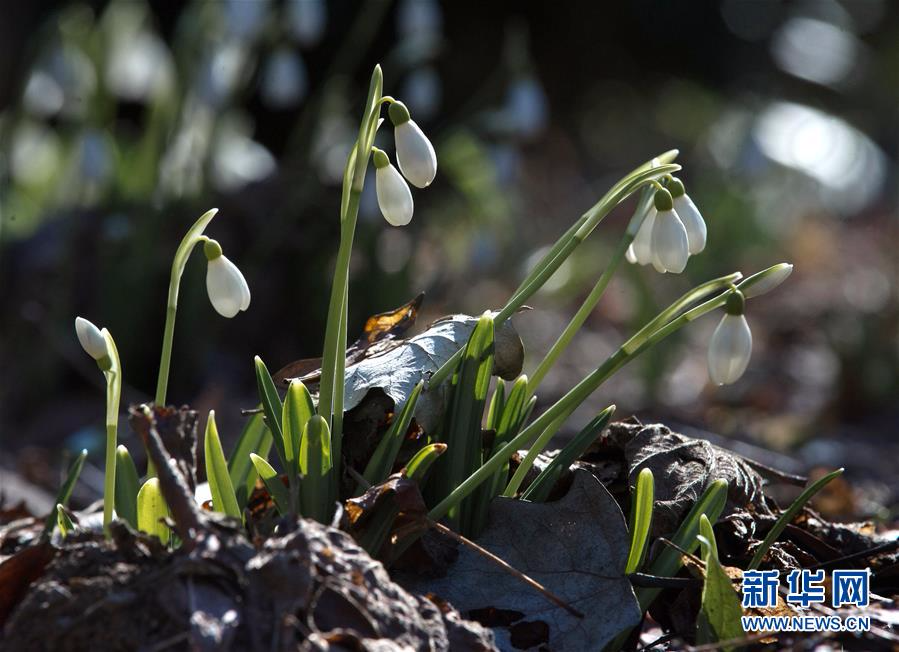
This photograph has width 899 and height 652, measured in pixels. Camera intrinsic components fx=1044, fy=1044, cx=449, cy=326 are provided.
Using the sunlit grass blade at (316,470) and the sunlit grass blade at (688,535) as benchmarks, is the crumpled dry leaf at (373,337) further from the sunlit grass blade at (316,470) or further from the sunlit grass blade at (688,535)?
the sunlit grass blade at (688,535)

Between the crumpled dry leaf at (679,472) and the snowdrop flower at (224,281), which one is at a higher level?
the snowdrop flower at (224,281)

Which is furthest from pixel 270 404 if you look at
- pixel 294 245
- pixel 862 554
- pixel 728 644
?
pixel 294 245

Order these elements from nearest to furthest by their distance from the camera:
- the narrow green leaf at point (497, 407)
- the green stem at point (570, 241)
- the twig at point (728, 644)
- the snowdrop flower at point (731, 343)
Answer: the twig at point (728, 644) < the snowdrop flower at point (731, 343) < the green stem at point (570, 241) < the narrow green leaf at point (497, 407)

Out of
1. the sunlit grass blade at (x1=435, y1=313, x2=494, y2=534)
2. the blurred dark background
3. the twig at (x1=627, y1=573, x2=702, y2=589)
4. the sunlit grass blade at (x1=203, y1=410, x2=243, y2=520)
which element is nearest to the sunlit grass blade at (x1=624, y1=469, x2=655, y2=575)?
the twig at (x1=627, y1=573, x2=702, y2=589)

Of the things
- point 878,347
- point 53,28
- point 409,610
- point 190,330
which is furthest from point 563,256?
point 53,28

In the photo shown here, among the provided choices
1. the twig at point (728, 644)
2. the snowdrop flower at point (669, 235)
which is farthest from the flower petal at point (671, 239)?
the twig at point (728, 644)

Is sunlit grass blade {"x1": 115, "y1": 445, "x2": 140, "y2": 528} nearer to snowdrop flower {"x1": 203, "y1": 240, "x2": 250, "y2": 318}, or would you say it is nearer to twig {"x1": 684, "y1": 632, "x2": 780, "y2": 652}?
snowdrop flower {"x1": 203, "y1": 240, "x2": 250, "y2": 318}

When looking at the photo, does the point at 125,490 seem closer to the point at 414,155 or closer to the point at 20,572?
the point at 20,572
